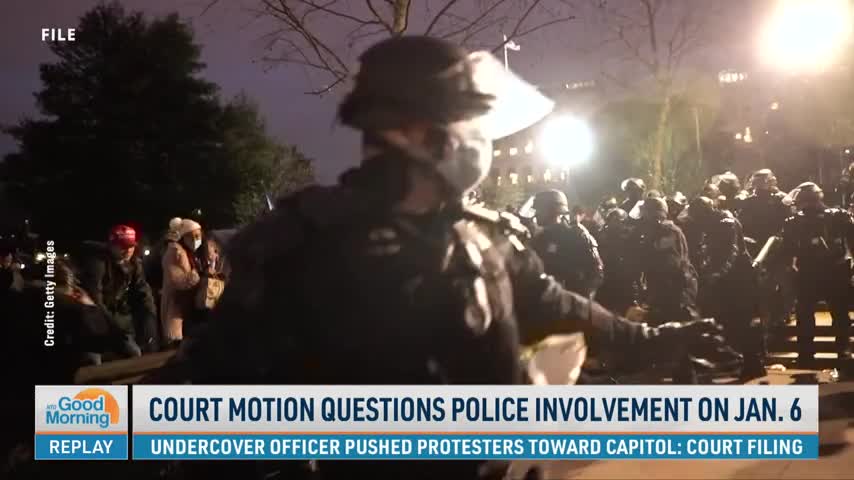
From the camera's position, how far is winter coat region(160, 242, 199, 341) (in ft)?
21.0

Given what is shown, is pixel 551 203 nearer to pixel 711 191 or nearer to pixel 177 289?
pixel 177 289

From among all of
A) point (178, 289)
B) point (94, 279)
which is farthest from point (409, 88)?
point (178, 289)

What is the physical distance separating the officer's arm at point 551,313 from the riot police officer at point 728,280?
17.1ft

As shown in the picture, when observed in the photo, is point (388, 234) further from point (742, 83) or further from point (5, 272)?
point (742, 83)

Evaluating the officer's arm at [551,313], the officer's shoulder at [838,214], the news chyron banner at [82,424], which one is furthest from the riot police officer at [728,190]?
the news chyron banner at [82,424]

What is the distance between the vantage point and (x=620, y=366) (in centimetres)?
235

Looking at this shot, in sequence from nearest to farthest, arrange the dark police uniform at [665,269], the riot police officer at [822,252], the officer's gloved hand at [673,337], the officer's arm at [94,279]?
the officer's gloved hand at [673,337]
the officer's arm at [94,279]
the dark police uniform at [665,269]
the riot police officer at [822,252]

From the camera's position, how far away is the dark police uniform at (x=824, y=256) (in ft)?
24.0

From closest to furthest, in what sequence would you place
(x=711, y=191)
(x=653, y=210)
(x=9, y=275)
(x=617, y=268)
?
(x=9, y=275), (x=653, y=210), (x=617, y=268), (x=711, y=191)

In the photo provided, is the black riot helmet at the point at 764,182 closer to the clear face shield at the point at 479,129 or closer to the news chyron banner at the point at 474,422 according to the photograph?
the news chyron banner at the point at 474,422

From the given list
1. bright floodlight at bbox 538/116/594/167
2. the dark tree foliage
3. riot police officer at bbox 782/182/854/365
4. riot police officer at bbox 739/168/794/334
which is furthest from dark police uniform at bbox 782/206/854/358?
the dark tree foliage

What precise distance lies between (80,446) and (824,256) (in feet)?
20.9

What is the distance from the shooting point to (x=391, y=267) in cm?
174

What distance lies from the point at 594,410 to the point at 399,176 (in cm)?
125
